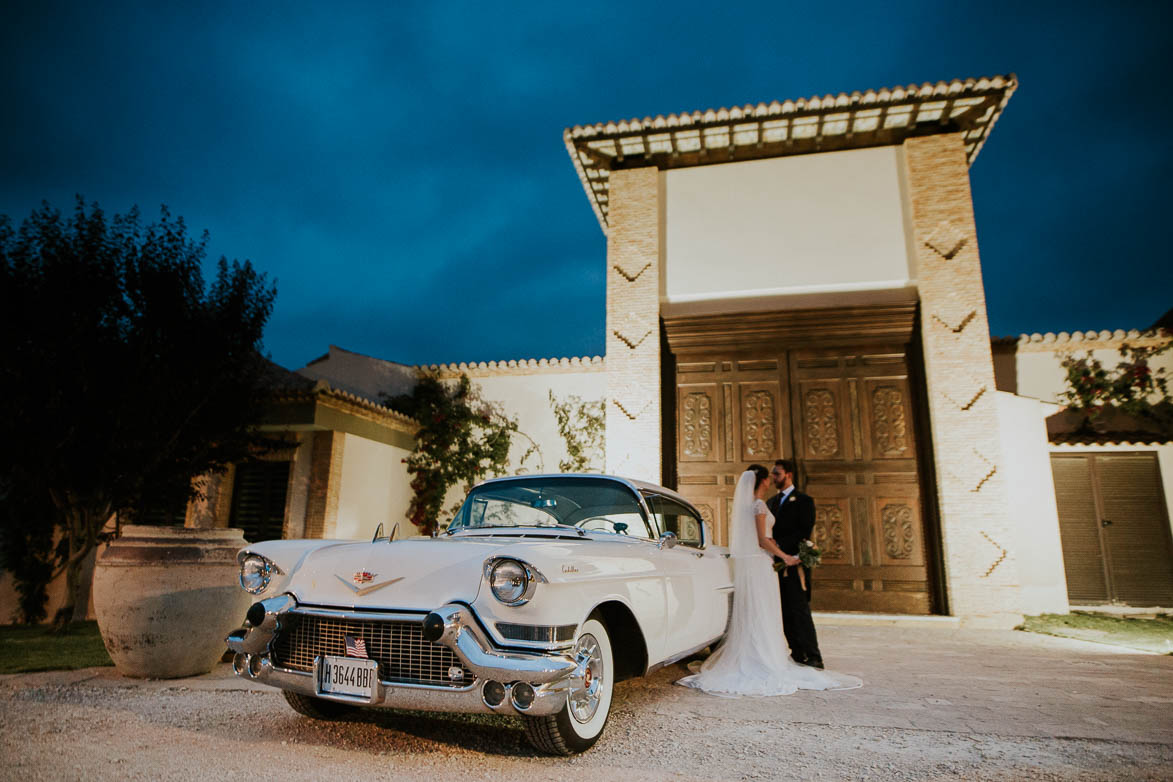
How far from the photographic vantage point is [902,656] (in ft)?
18.3

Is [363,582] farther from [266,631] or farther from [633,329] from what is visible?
[633,329]

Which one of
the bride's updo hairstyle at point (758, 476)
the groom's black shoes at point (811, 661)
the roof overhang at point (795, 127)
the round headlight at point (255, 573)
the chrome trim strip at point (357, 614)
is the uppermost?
the roof overhang at point (795, 127)

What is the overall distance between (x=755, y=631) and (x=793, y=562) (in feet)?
2.19

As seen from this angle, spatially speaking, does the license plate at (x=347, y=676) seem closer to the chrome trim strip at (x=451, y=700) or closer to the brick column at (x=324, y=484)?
the chrome trim strip at (x=451, y=700)

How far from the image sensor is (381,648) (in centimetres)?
259

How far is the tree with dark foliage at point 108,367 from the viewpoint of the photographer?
7086 millimetres

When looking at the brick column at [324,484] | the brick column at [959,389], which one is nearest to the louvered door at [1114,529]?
the brick column at [959,389]

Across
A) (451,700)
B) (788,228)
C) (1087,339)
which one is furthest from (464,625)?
(1087,339)

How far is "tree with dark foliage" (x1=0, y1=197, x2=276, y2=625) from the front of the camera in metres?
7.09

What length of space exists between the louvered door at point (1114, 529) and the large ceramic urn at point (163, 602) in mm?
10636

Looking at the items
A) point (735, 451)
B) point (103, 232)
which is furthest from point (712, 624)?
point (103, 232)

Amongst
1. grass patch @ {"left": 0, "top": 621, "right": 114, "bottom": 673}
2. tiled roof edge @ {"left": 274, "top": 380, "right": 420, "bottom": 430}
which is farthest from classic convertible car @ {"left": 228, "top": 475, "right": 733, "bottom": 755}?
tiled roof edge @ {"left": 274, "top": 380, "right": 420, "bottom": 430}

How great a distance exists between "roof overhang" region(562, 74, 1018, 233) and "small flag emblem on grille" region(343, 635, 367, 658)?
8.52 m

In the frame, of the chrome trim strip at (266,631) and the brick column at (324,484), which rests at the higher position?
the brick column at (324,484)
